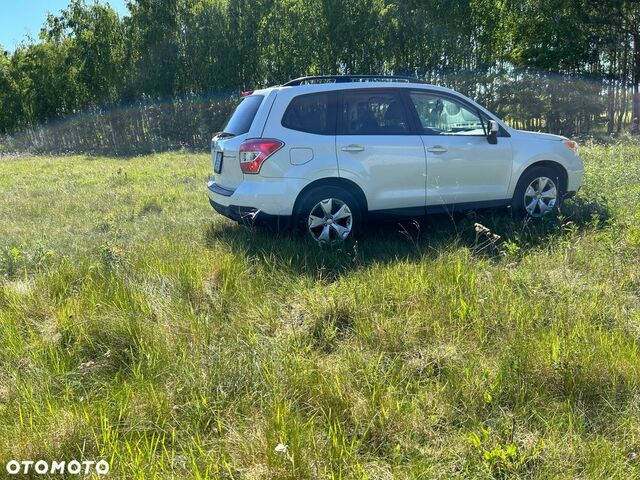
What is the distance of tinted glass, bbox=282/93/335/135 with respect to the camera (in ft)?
17.6

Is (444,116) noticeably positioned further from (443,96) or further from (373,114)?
(373,114)

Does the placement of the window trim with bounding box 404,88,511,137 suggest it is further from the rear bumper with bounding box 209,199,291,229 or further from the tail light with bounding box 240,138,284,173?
the rear bumper with bounding box 209,199,291,229

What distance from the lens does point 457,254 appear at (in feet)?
15.5

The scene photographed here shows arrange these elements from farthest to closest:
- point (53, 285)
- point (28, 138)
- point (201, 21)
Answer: point (28, 138)
point (201, 21)
point (53, 285)

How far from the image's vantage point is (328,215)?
545 cm

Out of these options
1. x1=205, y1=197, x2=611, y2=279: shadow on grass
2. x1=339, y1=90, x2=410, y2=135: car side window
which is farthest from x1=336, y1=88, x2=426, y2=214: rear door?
x1=205, y1=197, x2=611, y2=279: shadow on grass

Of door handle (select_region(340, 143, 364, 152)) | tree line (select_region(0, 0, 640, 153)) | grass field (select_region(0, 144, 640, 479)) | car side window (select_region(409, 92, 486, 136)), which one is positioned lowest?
grass field (select_region(0, 144, 640, 479))

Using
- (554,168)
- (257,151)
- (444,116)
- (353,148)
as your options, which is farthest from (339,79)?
(554,168)

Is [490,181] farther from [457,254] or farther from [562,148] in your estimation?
[457,254]

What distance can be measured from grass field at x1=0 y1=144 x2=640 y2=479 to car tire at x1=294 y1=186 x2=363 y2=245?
22 centimetres

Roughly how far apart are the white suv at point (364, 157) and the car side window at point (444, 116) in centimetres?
1

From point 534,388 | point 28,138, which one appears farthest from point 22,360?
point 28,138

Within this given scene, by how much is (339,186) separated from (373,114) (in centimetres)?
93

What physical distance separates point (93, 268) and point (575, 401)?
4004mm
